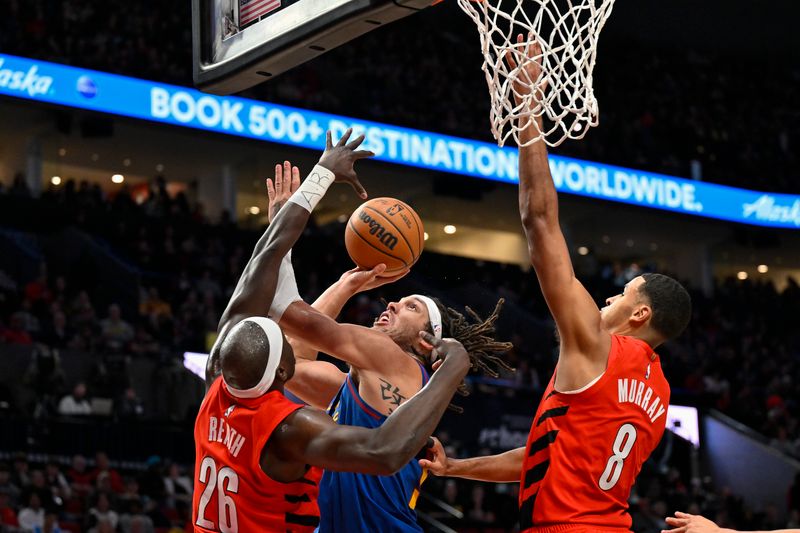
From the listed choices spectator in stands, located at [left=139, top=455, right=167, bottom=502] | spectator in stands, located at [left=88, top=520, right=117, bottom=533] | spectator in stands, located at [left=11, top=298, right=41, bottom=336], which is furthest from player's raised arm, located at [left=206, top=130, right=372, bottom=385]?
spectator in stands, located at [left=11, top=298, right=41, bottom=336]

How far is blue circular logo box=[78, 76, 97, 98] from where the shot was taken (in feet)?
58.4

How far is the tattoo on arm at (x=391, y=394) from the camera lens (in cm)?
432

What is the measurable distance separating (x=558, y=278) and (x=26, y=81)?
14990 mm

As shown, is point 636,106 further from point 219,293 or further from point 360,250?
point 360,250

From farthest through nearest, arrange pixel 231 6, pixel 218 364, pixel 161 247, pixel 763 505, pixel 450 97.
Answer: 1. pixel 450 97
2. pixel 763 505
3. pixel 161 247
4. pixel 231 6
5. pixel 218 364

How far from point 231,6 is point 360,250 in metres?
1.11

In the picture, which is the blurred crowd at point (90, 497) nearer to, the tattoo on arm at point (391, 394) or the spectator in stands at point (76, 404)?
the spectator in stands at point (76, 404)

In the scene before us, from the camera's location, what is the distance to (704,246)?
28203 mm

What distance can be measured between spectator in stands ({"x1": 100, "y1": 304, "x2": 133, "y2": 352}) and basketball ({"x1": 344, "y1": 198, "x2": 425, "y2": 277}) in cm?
924

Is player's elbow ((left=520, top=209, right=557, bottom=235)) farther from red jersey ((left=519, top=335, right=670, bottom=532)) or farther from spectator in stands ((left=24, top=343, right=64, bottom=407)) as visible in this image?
spectator in stands ((left=24, top=343, right=64, bottom=407))

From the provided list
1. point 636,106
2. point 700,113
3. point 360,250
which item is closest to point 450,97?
point 636,106

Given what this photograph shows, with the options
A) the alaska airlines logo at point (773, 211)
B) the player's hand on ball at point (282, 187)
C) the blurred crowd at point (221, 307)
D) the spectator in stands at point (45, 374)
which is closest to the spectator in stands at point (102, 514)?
the blurred crowd at point (221, 307)

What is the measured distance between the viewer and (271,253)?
13.0 ft

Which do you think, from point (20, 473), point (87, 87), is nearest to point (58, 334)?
point (20, 473)
